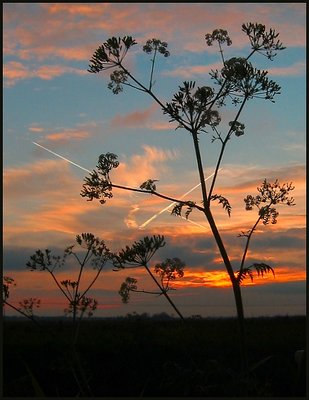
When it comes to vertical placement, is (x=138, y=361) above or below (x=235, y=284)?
below

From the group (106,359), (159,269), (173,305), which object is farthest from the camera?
(106,359)

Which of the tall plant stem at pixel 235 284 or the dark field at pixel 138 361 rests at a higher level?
the tall plant stem at pixel 235 284

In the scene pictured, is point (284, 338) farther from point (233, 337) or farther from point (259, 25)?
point (259, 25)

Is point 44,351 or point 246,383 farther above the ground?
point 246,383

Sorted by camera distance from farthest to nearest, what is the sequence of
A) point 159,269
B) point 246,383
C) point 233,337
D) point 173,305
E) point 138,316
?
point 233,337, point 138,316, point 159,269, point 173,305, point 246,383

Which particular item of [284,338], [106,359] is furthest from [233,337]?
[106,359]

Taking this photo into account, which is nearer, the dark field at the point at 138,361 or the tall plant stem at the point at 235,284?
the tall plant stem at the point at 235,284

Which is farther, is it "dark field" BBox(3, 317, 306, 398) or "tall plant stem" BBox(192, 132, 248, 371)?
"dark field" BBox(3, 317, 306, 398)

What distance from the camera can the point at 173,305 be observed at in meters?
6.27

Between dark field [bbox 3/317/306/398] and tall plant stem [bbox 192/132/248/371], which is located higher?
tall plant stem [bbox 192/132/248/371]

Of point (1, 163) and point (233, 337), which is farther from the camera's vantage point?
point (233, 337)

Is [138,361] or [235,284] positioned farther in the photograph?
[138,361]

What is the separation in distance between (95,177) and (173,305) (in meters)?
1.85

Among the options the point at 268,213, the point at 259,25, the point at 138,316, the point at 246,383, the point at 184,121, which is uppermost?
the point at 259,25
